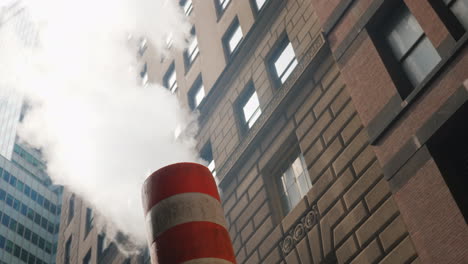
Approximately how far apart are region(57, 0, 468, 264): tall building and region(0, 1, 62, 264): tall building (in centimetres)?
5674

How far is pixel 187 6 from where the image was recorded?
22.8 meters

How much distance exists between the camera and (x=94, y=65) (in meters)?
24.7

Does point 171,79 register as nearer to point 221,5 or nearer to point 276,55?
point 221,5

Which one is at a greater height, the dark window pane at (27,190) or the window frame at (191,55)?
the dark window pane at (27,190)

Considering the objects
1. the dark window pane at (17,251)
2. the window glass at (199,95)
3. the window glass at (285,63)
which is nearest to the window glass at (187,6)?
the window glass at (199,95)

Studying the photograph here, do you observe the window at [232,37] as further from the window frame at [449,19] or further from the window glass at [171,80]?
the window frame at [449,19]

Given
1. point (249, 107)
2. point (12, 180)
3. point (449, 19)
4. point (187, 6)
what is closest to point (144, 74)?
point (187, 6)

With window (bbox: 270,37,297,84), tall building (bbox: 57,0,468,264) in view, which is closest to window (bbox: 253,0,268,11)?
tall building (bbox: 57,0,468,264)

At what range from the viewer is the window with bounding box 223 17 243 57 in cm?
1727

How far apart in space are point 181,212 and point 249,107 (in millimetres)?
10613

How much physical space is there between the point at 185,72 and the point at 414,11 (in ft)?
40.0

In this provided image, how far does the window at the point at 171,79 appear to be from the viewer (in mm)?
21438

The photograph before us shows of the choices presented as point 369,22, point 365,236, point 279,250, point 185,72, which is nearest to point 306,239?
point 279,250

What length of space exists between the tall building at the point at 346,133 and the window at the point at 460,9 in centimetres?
2
